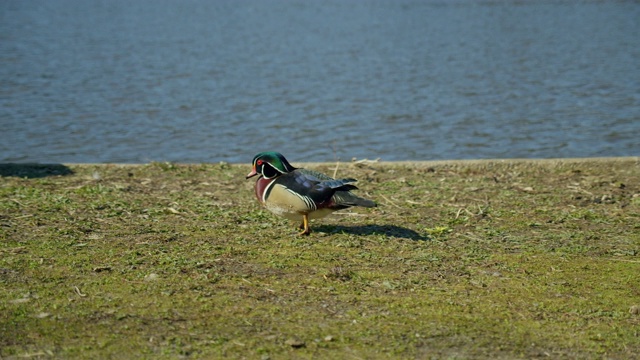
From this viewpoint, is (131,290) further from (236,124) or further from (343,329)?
(236,124)

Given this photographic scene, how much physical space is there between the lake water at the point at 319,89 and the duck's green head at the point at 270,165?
4602mm

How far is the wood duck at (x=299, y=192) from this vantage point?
566cm

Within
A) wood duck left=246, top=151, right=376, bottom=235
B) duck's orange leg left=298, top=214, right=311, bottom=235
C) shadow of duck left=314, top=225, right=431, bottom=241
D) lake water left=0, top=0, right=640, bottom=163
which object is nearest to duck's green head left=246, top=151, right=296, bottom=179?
wood duck left=246, top=151, right=376, bottom=235

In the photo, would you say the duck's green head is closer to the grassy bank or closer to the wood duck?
the wood duck

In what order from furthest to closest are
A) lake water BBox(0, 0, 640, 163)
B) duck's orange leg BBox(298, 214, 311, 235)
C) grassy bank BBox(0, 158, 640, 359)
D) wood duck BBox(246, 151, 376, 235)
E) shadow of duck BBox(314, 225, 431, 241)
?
lake water BBox(0, 0, 640, 163)
shadow of duck BBox(314, 225, 431, 241)
duck's orange leg BBox(298, 214, 311, 235)
wood duck BBox(246, 151, 376, 235)
grassy bank BBox(0, 158, 640, 359)

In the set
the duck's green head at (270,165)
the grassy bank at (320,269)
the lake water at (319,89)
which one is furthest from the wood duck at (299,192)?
the lake water at (319,89)

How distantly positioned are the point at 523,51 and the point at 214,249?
53.2ft

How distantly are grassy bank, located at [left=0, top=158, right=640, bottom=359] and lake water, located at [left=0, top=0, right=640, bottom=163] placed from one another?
3.54 meters

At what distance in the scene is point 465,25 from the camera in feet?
88.0

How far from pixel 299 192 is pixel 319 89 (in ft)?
32.1

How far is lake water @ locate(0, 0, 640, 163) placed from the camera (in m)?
11.2

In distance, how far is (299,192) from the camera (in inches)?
223

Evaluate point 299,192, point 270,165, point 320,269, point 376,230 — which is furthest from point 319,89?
point 320,269

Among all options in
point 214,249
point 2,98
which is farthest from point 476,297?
point 2,98
